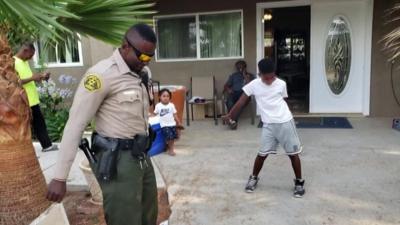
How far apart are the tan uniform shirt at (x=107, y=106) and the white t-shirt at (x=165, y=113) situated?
2924mm

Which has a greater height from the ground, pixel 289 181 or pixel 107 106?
pixel 107 106

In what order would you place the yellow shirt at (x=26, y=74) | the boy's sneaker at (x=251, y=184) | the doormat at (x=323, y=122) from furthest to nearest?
the doormat at (x=323, y=122), the yellow shirt at (x=26, y=74), the boy's sneaker at (x=251, y=184)

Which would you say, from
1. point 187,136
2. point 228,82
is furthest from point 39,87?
point 228,82

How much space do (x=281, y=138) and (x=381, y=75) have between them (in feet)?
14.6

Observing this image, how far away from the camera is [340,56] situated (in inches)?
302

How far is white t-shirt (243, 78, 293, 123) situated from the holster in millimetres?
2007

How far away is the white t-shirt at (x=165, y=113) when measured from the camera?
5.40m

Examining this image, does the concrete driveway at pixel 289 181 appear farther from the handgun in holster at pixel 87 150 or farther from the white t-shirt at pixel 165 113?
the handgun in holster at pixel 87 150

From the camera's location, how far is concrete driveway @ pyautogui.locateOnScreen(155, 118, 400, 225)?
139 inches

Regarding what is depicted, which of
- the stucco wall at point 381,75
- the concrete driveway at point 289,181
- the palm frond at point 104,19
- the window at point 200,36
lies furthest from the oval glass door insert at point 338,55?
the palm frond at point 104,19

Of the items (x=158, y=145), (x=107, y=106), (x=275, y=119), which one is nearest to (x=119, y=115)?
(x=107, y=106)

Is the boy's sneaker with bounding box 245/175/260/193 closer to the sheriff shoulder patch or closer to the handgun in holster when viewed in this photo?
the handgun in holster

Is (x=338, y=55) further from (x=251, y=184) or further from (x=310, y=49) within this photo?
(x=251, y=184)

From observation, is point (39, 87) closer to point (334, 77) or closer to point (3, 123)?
point (3, 123)
